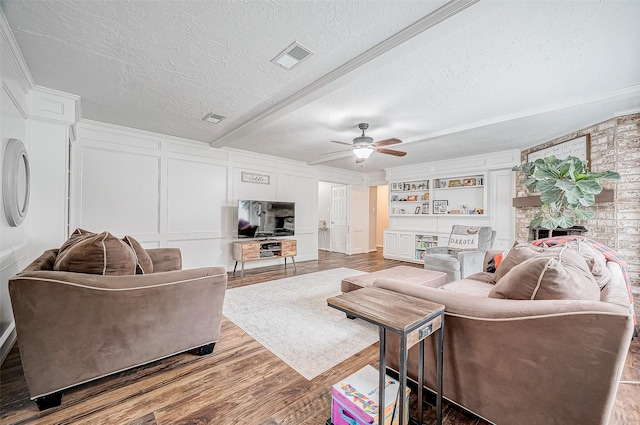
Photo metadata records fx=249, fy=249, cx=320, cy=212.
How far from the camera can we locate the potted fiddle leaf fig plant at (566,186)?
2.88m

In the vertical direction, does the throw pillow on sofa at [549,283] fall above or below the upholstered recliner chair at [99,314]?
above

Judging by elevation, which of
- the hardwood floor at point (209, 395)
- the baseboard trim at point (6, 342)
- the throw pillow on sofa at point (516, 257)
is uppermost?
the throw pillow on sofa at point (516, 257)

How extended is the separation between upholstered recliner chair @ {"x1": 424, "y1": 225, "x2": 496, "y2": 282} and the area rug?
1692 mm

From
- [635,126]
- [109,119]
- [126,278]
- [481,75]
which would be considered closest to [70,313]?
[126,278]

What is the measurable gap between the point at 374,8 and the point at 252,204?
13.6 ft

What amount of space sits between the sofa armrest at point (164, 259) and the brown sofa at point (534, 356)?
2.78 metres

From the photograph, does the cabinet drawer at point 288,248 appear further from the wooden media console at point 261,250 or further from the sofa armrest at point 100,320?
the sofa armrest at point 100,320

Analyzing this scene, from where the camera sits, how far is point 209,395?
1.66 m

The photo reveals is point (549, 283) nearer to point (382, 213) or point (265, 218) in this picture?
point (265, 218)

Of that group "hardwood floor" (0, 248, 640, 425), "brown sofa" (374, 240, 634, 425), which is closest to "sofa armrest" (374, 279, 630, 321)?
"brown sofa" (374, 240, 634, 425)

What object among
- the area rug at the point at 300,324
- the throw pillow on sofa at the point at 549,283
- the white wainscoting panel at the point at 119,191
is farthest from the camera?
the white wainscoting panel at the point at 119,191

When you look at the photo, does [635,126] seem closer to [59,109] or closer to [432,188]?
[432,188]

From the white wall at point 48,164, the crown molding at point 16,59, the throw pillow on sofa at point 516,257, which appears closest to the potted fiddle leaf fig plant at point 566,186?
the throw pillow on sofa at point 516,257

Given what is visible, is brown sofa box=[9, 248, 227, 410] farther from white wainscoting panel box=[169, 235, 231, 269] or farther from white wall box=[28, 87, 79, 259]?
white wainscoting panel box=[169, 235, 231, 269]
